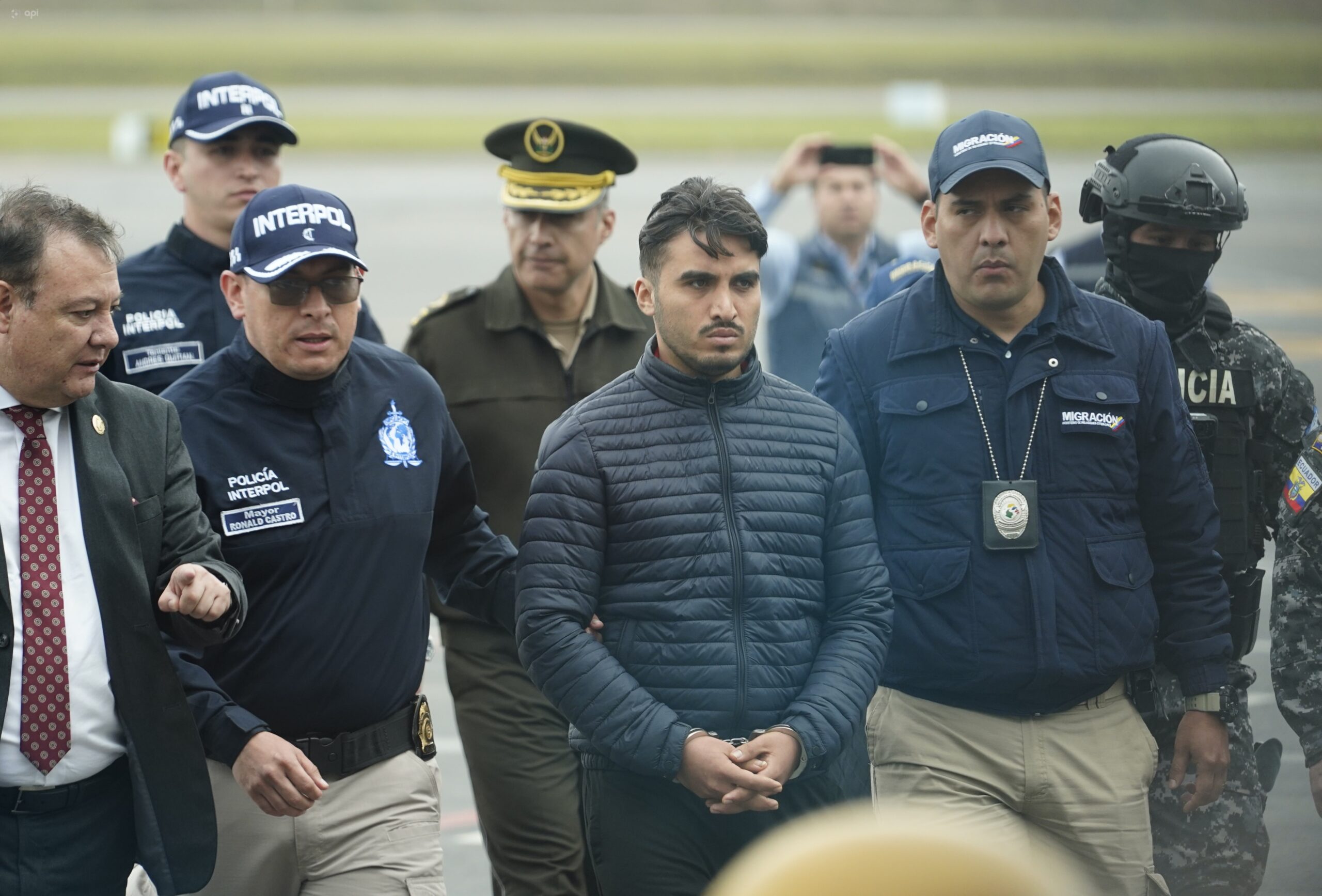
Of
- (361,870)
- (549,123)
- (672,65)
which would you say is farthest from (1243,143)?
(361,870)

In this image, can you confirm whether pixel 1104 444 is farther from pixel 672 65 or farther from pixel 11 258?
pixel 672 65

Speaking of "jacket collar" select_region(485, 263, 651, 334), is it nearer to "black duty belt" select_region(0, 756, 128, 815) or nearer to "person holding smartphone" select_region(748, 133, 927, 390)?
"black duty belt" select_region(0, 756, 128, 815)

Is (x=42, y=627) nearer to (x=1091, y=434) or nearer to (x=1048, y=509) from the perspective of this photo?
(x=1048, y=509)

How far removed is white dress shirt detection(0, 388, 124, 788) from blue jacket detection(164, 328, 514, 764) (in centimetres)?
25

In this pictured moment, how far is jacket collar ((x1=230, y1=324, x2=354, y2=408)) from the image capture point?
13.6 ft

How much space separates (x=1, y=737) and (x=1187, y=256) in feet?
11.0

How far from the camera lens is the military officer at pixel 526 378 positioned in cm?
505

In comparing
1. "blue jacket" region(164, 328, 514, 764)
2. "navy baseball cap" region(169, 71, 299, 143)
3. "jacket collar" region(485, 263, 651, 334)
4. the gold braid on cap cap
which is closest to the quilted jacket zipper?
"blue jacket" region(164, 328, 514, 764)

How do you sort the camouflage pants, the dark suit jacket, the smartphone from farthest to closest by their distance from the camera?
the smartphone, the camouflage pants, the dark suit jacket

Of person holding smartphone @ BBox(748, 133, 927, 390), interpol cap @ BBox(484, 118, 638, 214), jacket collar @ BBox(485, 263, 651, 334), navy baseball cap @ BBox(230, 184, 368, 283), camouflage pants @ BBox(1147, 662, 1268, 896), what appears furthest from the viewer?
person holding smartphone @ BBox(748, 133, 927, 390)

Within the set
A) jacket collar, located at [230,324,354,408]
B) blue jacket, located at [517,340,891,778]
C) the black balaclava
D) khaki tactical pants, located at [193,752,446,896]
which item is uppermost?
the black balaclava

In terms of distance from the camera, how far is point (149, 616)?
364 centimetres

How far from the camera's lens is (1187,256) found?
185 inches

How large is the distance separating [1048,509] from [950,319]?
22.7 inches
